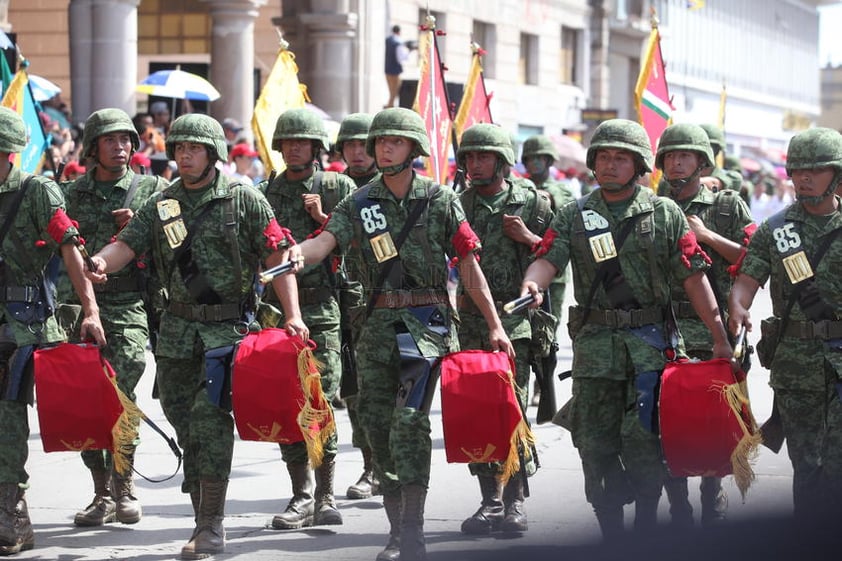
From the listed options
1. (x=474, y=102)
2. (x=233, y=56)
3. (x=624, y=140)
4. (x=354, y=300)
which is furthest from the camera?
(x=233, y=56)

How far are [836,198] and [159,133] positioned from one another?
12179 millimetres

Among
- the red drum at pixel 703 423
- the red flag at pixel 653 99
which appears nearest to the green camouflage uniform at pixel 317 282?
the red drum at pixel 703 423

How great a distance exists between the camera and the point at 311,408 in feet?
24.1

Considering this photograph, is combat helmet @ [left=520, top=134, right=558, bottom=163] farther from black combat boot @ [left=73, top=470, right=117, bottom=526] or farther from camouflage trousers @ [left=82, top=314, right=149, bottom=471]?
black combat boot @ [left=73, top=470, right=117, bottom=526]

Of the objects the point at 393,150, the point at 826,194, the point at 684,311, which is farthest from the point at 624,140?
the point at 684,311

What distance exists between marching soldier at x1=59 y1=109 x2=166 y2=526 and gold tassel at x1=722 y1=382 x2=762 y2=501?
3.08 meters

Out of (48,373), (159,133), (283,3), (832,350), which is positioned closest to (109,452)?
(48,373)

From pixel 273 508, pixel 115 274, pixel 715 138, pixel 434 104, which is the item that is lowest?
pixel 273 508

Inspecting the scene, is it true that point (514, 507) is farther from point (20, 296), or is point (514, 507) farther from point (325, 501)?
point (20, 296)

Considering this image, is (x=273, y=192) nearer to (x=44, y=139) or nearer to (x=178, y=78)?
(x=44, y=139)

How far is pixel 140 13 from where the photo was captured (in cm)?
3175

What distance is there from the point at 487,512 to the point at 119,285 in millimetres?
2185

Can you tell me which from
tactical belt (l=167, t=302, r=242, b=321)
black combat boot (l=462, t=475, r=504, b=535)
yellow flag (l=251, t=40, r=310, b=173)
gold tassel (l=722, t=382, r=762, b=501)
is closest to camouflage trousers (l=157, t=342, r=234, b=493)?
tactical belt (l=167, t=302, r=242, b=321)

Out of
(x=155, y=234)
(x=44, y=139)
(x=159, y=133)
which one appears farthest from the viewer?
(x=159, y=133)
